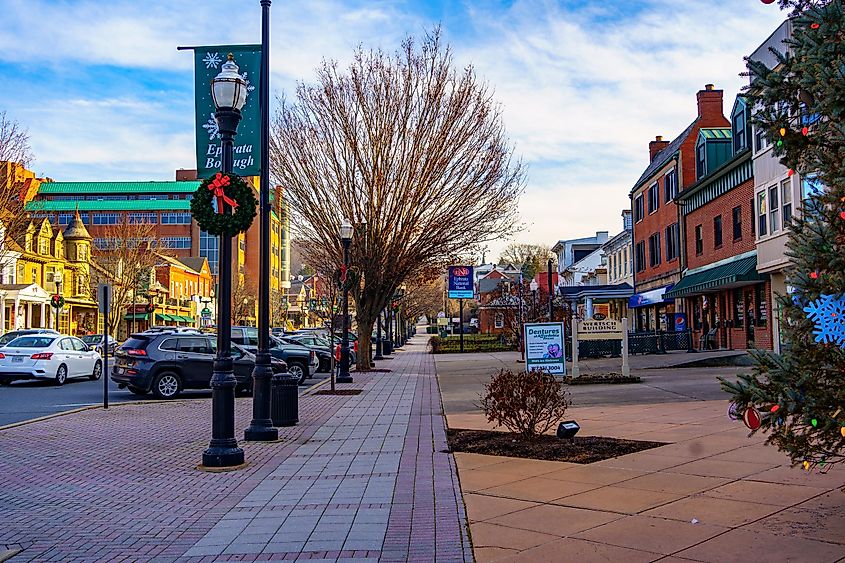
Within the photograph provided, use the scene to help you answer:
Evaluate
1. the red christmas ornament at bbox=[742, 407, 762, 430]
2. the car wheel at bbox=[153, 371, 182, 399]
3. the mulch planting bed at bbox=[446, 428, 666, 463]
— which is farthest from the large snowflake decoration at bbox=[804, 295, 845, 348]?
the car wheel at bbox=[153, 371, 182, 399]

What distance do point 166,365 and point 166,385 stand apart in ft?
1.65

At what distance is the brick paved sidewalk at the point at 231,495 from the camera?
657cm

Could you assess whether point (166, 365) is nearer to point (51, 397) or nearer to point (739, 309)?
point (51, 397)

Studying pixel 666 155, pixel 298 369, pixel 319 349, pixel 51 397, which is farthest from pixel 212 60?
pixel 666 155

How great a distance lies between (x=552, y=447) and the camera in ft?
34.8

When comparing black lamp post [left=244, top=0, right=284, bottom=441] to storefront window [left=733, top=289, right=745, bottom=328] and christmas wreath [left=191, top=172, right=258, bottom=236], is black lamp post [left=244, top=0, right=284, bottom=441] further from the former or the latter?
storefront window [left=733, top=289, right=745, bottom=328]

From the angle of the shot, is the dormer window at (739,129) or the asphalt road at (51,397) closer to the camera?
the asphalt road at (51,397)

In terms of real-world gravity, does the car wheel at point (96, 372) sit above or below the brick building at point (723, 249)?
below

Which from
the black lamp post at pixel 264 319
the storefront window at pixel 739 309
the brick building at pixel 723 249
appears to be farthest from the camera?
the storefront window at pixel 739 309

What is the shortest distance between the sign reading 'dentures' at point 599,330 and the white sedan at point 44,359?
15.7 meters

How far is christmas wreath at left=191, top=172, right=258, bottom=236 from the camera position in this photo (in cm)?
1087

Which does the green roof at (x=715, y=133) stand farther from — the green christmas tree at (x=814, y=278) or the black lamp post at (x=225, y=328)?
the green christmas tree at (x=814, y=278)

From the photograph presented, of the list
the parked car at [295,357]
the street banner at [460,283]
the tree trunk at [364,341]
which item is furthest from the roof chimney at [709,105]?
the parked car at [295,357]

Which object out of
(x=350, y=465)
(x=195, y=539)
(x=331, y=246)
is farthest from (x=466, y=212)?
(x=195, y=539)
